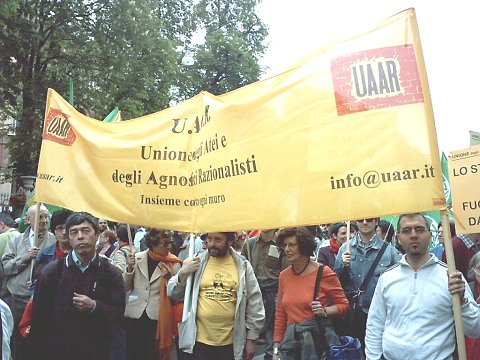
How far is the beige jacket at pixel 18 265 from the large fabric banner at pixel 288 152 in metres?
1.61

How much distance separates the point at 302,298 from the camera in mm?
4898

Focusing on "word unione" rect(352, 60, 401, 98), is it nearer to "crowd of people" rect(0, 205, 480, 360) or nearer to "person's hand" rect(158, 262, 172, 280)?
"crowd of people" rect(0, 205, 480, 360)

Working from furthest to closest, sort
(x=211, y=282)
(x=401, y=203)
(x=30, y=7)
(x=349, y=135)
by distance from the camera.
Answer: (x=30, y=7)
(x=211, y=282)
(x=349, y=135)
(x=401, y=203)

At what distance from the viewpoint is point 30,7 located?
21.2m

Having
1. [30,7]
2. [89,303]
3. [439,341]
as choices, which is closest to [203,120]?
[89,303]

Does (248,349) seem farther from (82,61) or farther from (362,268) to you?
(82,61)

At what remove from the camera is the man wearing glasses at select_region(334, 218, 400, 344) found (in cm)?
612

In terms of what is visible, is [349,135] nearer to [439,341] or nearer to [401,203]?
[401,203]

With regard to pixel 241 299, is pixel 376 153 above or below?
above

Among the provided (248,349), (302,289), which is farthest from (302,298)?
(248,349)

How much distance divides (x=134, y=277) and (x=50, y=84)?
1766 centimetres

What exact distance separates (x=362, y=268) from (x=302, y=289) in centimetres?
159

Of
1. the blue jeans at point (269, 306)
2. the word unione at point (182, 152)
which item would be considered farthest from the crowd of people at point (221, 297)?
the blue jeans at point (269, 306)

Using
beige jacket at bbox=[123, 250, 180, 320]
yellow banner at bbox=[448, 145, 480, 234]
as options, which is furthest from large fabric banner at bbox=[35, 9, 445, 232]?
yellow banner at bbox=[448, 145, 480, 234]
